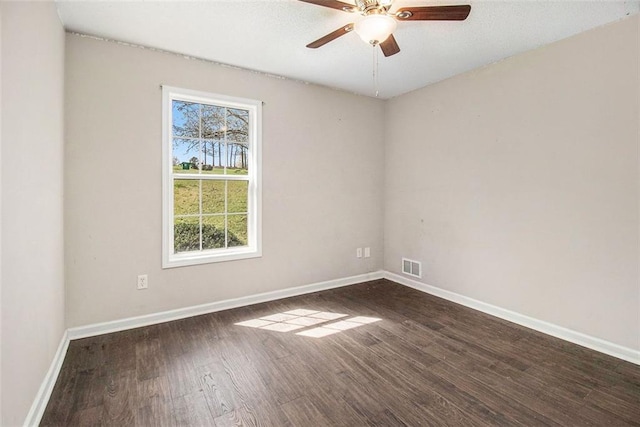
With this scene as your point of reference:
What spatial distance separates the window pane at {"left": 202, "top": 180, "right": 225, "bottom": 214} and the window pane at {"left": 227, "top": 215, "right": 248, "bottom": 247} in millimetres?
163

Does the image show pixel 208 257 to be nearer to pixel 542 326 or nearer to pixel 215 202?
pixel 215 202

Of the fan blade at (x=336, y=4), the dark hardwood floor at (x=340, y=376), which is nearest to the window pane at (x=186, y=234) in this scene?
the dark hardwood floor at (x=340, y=376)

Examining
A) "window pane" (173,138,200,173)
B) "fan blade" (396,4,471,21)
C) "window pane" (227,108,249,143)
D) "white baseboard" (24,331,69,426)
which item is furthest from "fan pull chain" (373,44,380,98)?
"white baseboard" (24,331,69,426)

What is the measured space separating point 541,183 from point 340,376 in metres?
2.34

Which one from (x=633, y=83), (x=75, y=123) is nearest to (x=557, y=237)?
(x=633, y=83)

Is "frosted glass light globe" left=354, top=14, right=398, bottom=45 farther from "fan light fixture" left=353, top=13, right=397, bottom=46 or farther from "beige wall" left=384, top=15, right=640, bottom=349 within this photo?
"beige wall" left=384, top=15, right=640, bottom=349

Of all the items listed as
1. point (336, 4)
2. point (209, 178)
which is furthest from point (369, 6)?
point (209, 178)

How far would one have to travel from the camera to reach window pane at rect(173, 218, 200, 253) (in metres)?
3.10

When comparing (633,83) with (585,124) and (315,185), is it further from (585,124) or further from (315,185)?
(315,185)

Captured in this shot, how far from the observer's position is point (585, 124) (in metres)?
2.47

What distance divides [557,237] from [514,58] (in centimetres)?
166

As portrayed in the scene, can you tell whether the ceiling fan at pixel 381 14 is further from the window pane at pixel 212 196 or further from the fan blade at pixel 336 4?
the window pane at pixel 212 196

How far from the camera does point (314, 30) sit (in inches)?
97.5

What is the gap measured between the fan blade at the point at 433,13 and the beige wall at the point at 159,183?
189 cm
